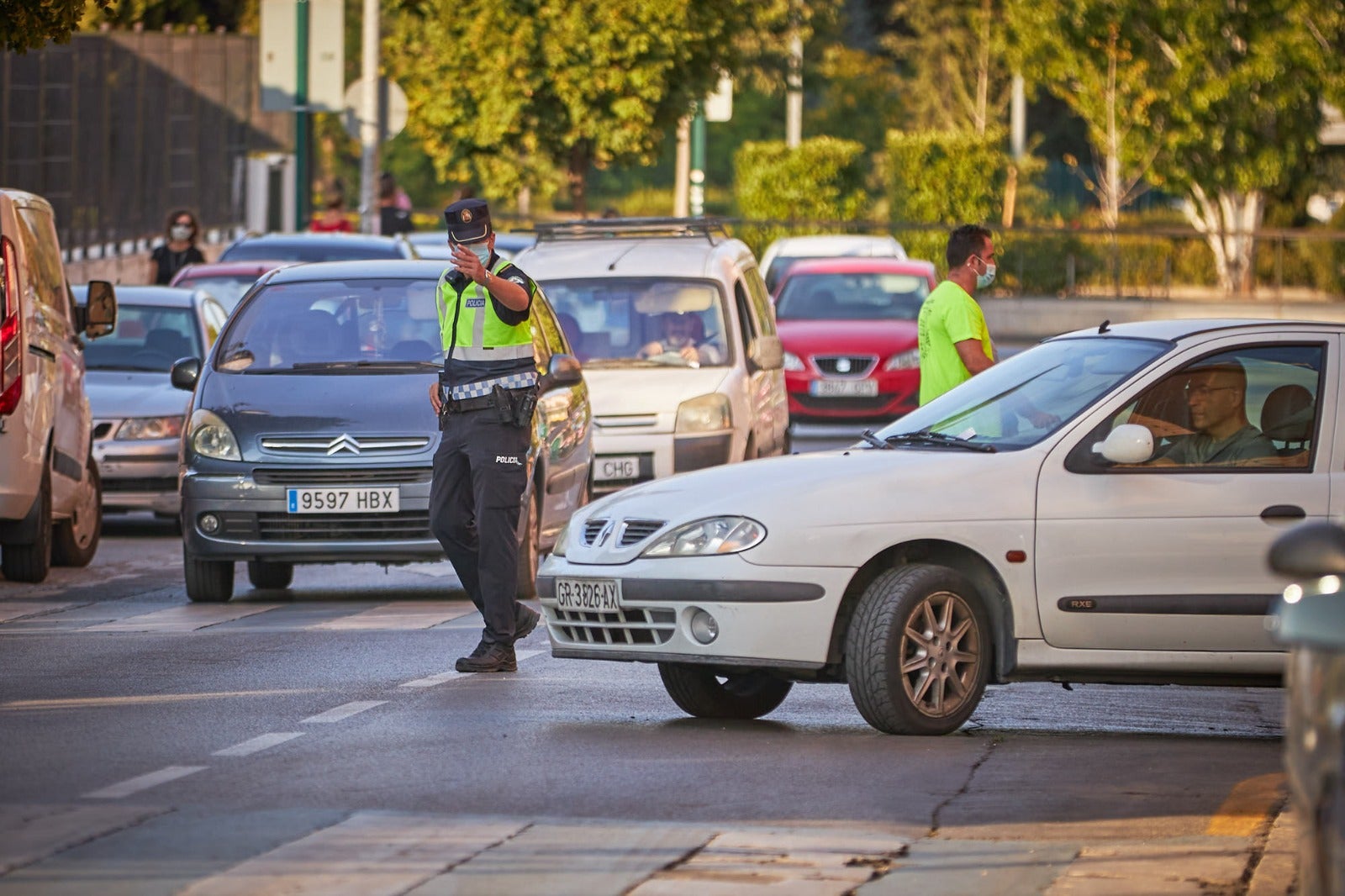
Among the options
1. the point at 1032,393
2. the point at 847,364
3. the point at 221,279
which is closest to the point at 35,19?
the point at 1032,393

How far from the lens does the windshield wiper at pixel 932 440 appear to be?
30.5 feet

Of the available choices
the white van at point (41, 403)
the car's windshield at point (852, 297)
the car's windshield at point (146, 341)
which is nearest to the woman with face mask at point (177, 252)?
the car's windshield at point (146, 341)

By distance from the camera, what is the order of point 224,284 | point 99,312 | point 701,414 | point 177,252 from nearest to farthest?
point 99,312
point 701,414
point 224,284
point 177,252

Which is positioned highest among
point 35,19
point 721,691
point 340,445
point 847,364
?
point 35,19

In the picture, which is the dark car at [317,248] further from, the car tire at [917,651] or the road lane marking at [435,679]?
the car tire at [917,651]

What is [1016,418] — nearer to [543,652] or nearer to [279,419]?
[543,652]

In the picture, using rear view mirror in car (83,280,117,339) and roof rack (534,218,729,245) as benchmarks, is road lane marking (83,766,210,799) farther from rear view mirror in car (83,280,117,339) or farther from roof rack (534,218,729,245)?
roof rack (534,218,729,245)

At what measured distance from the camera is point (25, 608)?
13359mm

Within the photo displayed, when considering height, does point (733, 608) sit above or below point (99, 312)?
below

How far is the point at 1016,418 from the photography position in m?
9.45

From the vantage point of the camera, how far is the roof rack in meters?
18.2

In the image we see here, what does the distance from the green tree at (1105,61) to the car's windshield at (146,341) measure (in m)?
27.7

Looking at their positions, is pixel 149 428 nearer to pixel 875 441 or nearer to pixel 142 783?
pixel 875 441

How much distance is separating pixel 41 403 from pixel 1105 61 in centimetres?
3422
